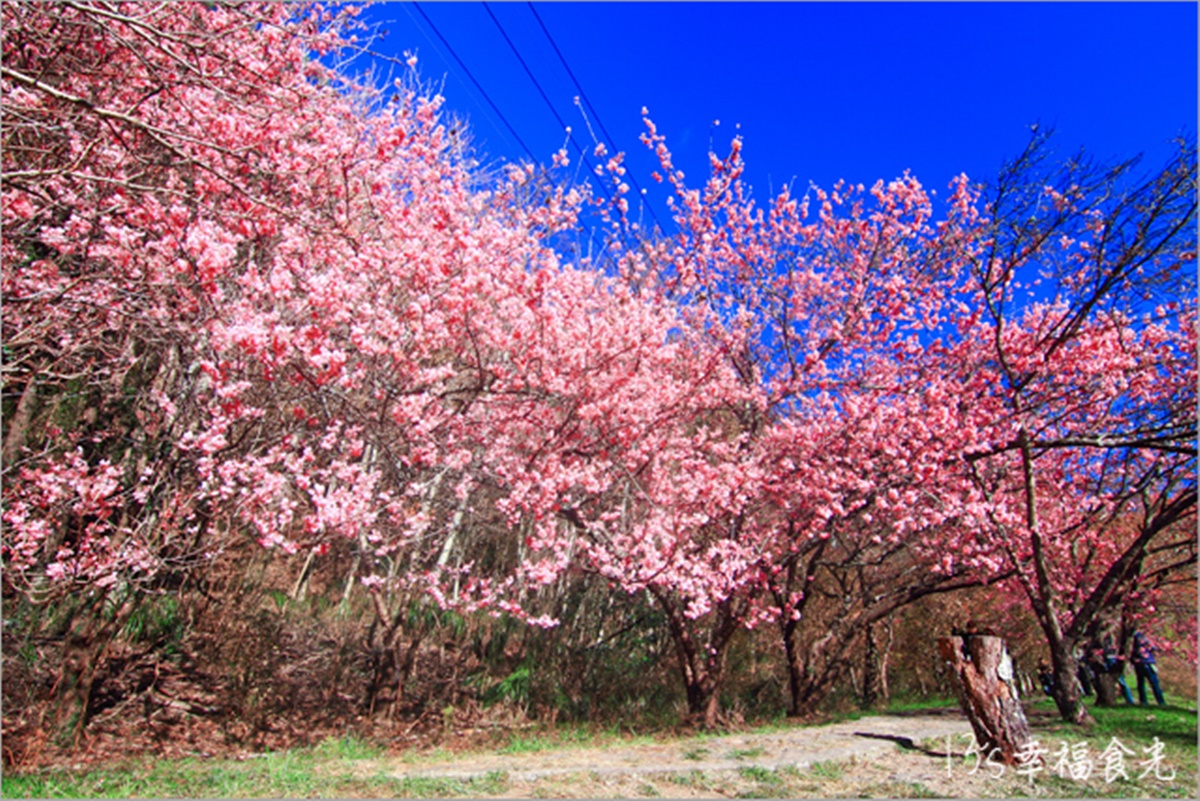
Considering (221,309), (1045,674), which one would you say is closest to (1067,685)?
(1045,674)

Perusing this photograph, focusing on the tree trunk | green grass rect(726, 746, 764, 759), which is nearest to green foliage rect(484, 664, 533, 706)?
green grass rect(726, 746, 764, 759)

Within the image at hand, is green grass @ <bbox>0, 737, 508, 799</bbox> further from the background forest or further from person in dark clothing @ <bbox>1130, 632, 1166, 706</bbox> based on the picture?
person in dark clothing @ <bbox>1130, 632, 1166, 706</bbox>

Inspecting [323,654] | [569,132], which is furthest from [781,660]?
[569,132]

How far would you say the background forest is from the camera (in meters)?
4.63

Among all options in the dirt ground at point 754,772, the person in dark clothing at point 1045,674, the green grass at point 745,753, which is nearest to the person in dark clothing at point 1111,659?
the person in dark clothing at point 1045,674

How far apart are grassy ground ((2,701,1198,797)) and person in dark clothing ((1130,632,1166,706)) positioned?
821 cm

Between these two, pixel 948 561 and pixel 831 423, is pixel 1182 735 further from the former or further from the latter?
pixel 831 423

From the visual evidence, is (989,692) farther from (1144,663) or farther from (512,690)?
(1144,663)

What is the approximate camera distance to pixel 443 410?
6.18 meters

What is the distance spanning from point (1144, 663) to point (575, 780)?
13.6 metres

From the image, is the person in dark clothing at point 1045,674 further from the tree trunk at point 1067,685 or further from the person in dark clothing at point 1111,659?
the tree trunk at point 1067,685

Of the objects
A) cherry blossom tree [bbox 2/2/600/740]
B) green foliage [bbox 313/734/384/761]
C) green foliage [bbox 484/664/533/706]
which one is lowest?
green foliage [bbox 313/734/384/761]

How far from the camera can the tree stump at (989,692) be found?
5.28 meters

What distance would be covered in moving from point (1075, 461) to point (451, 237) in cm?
969
